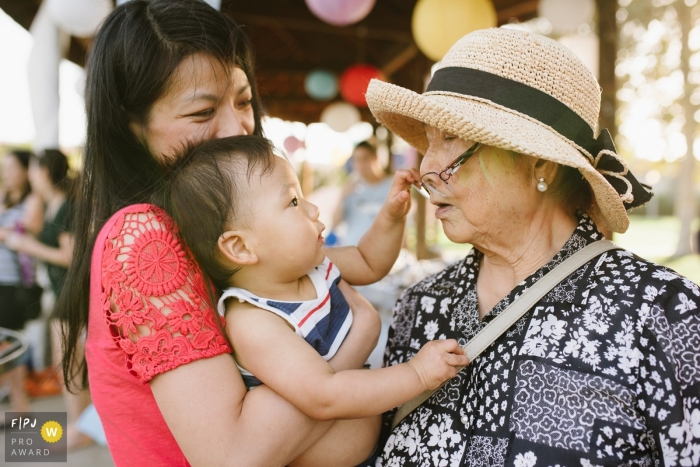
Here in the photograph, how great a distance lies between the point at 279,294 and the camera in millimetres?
1479

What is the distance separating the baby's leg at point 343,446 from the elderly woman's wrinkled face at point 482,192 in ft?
2.18

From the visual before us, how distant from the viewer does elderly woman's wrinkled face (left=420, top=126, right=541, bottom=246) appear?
60.9 inches

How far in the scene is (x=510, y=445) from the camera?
1.35 m

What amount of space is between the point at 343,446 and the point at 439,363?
0.42 m

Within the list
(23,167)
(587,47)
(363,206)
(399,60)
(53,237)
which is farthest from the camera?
(399,60)

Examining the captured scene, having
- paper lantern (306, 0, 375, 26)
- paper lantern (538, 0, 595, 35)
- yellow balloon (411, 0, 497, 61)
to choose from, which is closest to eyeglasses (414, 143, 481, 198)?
yellow balloon (411, 0, 497, 61)

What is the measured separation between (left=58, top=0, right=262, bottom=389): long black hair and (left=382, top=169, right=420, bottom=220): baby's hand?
73cm

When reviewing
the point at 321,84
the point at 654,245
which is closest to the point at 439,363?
the point at 321,84

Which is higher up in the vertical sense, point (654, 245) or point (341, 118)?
point (341, 118)

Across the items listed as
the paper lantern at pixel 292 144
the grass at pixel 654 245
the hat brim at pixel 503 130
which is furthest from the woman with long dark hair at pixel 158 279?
the paper lantern at pixel 292 144

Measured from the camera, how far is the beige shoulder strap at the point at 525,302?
4.85 feet

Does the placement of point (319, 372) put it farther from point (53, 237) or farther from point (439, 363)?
point (53, 237)

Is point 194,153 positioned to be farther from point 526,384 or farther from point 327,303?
point 526,384

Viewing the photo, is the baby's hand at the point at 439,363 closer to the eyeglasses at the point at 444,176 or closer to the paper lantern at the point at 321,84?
the eyeglasses at the point at 444,176
